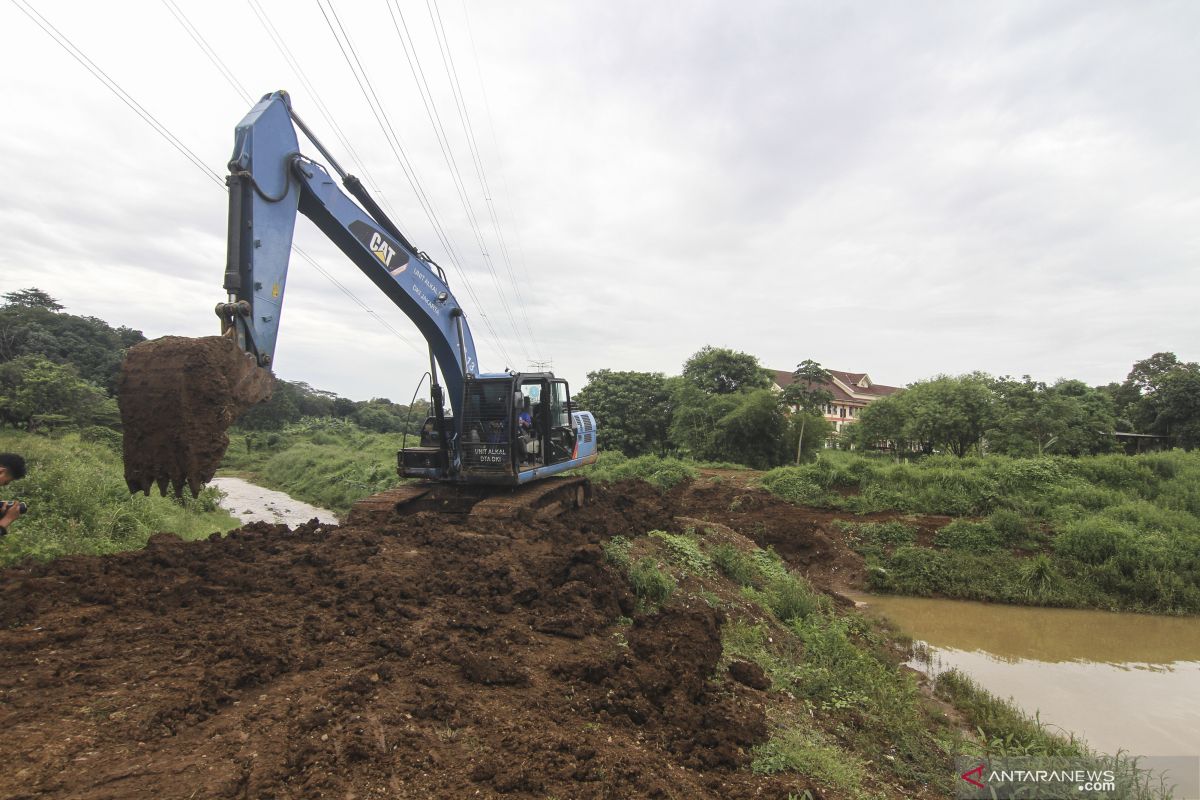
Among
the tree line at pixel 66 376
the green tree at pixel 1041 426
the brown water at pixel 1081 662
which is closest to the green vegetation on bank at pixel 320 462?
the tree line at pixel 66 376

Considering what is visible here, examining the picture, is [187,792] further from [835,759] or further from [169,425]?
[835,759]

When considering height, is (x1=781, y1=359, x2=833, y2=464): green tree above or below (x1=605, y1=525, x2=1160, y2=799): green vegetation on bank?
above

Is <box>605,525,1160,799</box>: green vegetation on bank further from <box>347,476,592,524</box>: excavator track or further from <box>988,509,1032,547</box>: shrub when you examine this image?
<box>988,509,1032,547</box>: shrub

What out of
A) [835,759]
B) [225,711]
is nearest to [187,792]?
[225,711]

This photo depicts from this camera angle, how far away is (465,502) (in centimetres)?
1002

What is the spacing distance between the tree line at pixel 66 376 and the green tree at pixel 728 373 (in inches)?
658

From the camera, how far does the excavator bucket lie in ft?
14.2

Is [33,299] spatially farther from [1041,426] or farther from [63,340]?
[1041,426]

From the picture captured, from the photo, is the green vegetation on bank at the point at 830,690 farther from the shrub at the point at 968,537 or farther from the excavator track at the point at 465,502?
the shrub at the point at 968,537

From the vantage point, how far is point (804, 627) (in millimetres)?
7863

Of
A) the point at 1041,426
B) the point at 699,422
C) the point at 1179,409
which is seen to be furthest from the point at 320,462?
the point at 1179,409

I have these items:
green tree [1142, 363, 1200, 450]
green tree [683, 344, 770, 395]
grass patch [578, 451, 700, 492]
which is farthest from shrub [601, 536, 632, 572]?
green tree [1142, 363, 1200, 450]

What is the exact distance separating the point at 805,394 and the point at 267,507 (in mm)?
21798

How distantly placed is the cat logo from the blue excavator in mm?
20
